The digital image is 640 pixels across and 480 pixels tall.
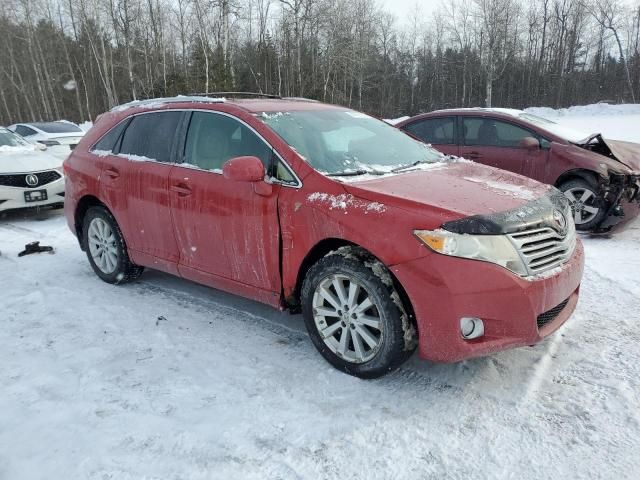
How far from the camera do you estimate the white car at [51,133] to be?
1385cm

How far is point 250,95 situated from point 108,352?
2.48m

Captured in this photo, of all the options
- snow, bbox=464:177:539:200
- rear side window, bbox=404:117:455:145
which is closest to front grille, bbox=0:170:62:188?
rear side window, bbox=404:117:455:145

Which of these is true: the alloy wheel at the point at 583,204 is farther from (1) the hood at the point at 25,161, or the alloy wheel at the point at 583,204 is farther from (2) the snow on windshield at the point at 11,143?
(2) the snow on windshield at the point at 11,143

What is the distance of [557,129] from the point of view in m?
7.03

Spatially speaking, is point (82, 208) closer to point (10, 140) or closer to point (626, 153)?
point (10, 140)

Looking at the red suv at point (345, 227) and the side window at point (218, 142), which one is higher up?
the side window at point (218, 142)

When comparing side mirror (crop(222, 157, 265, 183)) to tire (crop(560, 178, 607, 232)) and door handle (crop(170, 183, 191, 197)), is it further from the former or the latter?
tire (crop(560, 178, 607, 232))

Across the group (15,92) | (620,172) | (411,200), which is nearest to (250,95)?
(411,200)

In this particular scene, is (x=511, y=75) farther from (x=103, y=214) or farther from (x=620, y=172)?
(x=103, y=214)

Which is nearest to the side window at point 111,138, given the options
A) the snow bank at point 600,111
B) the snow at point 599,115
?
the snow at point 599,115

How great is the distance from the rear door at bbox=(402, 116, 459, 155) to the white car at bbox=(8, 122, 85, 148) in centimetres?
1008

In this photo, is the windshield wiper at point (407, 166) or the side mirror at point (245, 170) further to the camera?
the windshield wiper at point (407, 166)

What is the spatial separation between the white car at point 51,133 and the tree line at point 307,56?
14520 millimetres

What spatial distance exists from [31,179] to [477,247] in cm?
742
